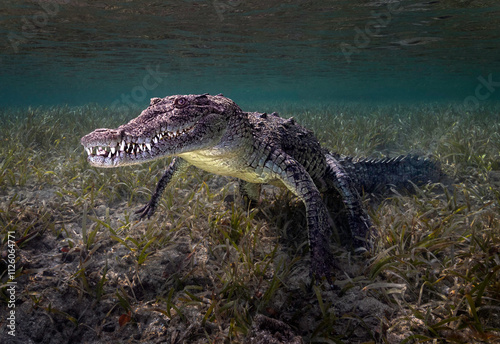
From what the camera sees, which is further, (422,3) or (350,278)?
(422,3)

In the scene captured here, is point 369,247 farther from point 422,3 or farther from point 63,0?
→ point 63,0

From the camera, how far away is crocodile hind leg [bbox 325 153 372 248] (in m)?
3.25

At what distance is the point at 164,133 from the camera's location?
97.6 inches

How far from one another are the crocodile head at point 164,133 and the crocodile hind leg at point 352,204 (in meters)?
1.60

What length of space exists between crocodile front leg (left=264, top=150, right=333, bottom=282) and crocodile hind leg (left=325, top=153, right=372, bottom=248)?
46 centimetres

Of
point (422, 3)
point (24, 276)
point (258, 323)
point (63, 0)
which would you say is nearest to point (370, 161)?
point (258, 323)

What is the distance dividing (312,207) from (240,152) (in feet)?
3.12

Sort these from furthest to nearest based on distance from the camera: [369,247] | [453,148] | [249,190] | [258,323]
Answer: [453,148] < [249,190] < [369,247] < [258,323]

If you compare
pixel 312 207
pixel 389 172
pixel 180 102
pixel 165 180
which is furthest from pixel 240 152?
pixel 389 172

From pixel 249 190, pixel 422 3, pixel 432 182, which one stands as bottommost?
pixel 432 182

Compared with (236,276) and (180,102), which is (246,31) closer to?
(180,102)

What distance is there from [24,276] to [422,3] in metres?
14.8

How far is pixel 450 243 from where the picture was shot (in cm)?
270

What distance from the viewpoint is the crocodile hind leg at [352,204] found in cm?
325
